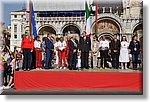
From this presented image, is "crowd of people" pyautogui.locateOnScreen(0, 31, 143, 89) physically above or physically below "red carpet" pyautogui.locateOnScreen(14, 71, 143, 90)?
above

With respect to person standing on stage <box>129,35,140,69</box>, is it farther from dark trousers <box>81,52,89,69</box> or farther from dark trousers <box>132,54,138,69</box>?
dark trousers <box>81,52,89,69</box>

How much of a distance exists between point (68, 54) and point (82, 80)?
633 millimetres

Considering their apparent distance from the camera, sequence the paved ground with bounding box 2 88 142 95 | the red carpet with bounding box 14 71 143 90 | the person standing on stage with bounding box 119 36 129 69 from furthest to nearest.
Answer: the person standing on stage with bounding box 119 36 129 69
the red carpet with bounding box 14 71 143 90
the paved ground with bounding box 2 88 142 95

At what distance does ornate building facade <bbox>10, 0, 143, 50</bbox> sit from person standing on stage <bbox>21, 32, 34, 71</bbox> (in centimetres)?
11

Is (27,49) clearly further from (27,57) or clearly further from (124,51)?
(124,51)

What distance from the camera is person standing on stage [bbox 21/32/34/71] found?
32.0 ft

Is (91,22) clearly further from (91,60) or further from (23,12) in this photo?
(23,12)

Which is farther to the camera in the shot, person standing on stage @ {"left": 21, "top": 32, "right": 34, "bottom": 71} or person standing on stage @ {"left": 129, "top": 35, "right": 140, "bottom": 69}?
person standing on stage @ {"left": 21, "top": 32, "right": 34, "bottom": 71}

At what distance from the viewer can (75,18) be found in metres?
9.72

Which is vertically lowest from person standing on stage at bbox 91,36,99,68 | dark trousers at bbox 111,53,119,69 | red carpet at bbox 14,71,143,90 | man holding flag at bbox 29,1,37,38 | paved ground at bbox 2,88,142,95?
paved ground at bbox 2,88,142,95

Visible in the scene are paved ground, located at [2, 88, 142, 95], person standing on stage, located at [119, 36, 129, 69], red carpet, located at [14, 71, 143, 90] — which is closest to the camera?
paved ground, located at [2, 88, 142, 95]

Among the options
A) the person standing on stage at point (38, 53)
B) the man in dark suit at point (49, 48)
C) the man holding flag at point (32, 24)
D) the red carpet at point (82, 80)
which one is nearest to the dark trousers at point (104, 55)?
the red carpet at point (82, 80)

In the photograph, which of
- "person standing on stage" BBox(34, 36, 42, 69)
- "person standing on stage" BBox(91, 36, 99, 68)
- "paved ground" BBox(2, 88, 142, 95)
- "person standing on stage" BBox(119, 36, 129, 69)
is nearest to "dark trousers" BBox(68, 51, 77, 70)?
"person standing on stage" BBox(91, 36, 99, 68)

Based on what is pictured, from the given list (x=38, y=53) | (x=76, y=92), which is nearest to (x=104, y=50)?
(x=76, y=92)
